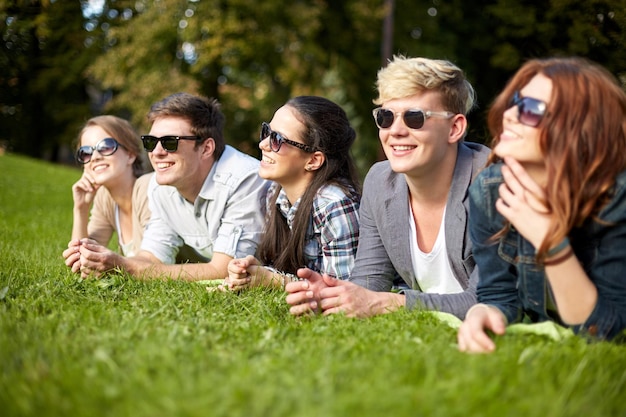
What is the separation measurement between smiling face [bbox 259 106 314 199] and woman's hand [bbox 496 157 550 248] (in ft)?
6.91

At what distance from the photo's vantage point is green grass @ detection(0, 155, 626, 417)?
2.21 meters

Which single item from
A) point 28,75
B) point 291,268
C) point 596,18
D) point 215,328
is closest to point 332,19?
point 28,75

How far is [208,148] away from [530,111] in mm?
3201

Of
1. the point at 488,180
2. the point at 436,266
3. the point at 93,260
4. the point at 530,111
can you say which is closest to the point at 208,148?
the point at 93,260

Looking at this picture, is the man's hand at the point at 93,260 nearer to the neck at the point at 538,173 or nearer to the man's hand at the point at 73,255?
the man's hand at the point at 73,255

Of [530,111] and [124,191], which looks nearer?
[530,111]

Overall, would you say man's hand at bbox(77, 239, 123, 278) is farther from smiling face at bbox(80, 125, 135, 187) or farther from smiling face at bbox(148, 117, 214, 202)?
smiling face at bbox(80, 125, 135, 187)

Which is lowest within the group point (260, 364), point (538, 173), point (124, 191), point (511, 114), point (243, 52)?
point (260, 364)

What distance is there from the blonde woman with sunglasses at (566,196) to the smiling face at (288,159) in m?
1.97

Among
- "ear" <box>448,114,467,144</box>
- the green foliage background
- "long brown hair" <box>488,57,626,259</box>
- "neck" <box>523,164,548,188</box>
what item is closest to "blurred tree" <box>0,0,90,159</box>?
the green foliage background

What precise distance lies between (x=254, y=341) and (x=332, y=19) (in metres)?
22.0

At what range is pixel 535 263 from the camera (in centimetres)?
311

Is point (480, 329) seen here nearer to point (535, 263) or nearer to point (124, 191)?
point (535, 263)

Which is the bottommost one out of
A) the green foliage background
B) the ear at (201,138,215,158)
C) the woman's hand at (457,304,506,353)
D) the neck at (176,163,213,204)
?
the woman's hand at (457,304,506,353)
